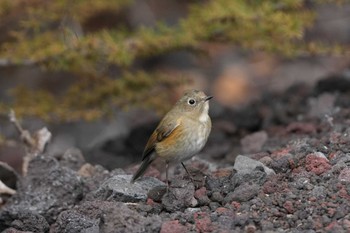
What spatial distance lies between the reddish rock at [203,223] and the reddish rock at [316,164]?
0.84 m

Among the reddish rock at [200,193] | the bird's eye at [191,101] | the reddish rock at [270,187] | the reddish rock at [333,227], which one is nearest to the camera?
the reddish rock at [333,227]

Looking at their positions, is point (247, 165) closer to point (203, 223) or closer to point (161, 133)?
point (203, 223)

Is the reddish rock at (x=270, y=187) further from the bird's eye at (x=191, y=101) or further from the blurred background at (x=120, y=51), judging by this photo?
the blurred background at (x=120, y=51)

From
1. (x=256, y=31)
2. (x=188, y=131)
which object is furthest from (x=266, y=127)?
(x=188, y=131)

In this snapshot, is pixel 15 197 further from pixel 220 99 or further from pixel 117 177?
pixel 220 99

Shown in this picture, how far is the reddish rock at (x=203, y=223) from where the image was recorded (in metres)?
4.87

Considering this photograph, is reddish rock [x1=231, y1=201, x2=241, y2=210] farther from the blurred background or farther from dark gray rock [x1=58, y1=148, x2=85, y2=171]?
the blurred background

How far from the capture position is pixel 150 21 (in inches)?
521

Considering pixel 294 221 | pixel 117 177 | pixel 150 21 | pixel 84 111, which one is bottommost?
pixel 294 221

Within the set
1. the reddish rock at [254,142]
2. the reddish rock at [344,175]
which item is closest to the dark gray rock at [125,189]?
the reddish rock at [344,175]

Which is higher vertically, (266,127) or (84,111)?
(84,111)

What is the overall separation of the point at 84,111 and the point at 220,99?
163 inches

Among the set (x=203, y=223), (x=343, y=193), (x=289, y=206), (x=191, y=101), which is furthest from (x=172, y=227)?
(x=191, y=101)

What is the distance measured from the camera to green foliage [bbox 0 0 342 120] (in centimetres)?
792
